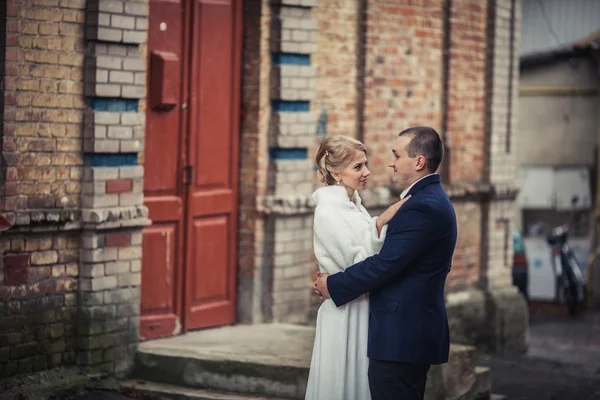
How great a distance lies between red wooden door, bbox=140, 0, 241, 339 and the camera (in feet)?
29.2

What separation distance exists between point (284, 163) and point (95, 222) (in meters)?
2.02

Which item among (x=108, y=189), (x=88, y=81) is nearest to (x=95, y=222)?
(x=108, y=189)

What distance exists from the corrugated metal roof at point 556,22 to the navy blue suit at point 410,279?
50.8 feet

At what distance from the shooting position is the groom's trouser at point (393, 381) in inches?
233

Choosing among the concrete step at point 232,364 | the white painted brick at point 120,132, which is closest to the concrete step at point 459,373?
the concrete step at point 232,364

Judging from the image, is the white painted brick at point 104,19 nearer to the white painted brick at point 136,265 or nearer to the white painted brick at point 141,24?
the white painted brick at point 141,24

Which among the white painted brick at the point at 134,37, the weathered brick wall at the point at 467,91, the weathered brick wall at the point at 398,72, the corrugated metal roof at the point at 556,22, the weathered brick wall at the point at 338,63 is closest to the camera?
the white painted brick at the point at 134,37

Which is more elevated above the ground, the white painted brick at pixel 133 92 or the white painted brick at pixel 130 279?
the white painted brick at pixel 133 92

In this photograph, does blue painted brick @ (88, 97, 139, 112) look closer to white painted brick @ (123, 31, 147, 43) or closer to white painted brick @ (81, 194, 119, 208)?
white painted brick @ (123, 31, 147, 43)

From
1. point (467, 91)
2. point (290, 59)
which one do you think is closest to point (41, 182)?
point (290, 59)

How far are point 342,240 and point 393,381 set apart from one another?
76 cm

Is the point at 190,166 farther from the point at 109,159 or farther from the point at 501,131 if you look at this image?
the point at 501,131

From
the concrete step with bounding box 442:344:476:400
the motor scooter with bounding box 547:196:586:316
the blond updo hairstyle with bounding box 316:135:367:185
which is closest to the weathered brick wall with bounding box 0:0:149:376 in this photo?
the concrete step with bounding box 442:344:476:400

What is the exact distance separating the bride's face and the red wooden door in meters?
2.93
